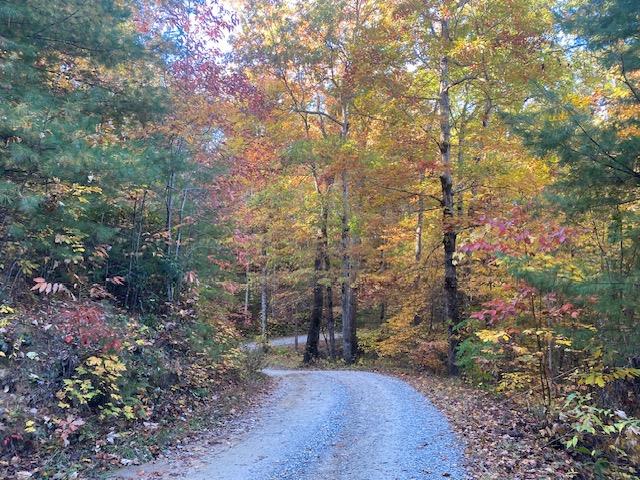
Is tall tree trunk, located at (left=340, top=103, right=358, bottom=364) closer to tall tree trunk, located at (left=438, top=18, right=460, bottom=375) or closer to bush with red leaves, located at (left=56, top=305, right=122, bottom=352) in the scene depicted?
tall tree trunk, located at (left=438, top=18, right=460, bottom=375)

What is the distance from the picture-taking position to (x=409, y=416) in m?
8.39

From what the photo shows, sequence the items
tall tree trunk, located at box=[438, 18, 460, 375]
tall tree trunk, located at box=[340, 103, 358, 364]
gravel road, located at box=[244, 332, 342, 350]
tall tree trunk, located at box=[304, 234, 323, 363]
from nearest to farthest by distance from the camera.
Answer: tall tree trunk, located at box=[438, 18, 460, 375]
tall tree trunk, located at box=[340, 103, 358, 364]
tall tree trunk, located at box=[304, 234, 323, 363]
gravel road, located at box=[244, 332, 342, 350]

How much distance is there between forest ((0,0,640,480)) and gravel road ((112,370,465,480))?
342 millimetres

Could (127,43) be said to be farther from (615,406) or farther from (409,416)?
(615,406)

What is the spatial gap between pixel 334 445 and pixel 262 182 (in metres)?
13.0

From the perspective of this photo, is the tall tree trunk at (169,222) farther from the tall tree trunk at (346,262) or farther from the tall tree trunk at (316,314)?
the tall tree trunk at (316,314)

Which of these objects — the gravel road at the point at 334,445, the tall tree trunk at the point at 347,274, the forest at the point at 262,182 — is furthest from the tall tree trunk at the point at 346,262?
the gravel road at the point at 334,445

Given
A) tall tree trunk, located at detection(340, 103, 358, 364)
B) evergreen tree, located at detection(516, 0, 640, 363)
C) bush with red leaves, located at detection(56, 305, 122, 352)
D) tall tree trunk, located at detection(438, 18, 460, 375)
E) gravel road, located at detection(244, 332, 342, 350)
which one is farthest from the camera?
gravel road, located at detection(244, 332, 342, 350)

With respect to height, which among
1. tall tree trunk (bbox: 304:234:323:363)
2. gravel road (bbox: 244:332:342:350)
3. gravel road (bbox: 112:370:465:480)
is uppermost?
tall tree trunk (bbox: 304:234:323:363)

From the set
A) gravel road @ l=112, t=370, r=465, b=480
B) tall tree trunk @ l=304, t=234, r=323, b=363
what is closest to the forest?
gravel road @ l=112, t=370, r=465, b=480

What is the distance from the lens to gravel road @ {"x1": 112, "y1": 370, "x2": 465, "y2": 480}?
5.67 metres

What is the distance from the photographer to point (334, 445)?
678 centimetres

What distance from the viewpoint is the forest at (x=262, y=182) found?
6113 mm

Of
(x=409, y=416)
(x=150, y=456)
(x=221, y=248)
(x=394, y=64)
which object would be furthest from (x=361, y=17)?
(x=150, y=456)
